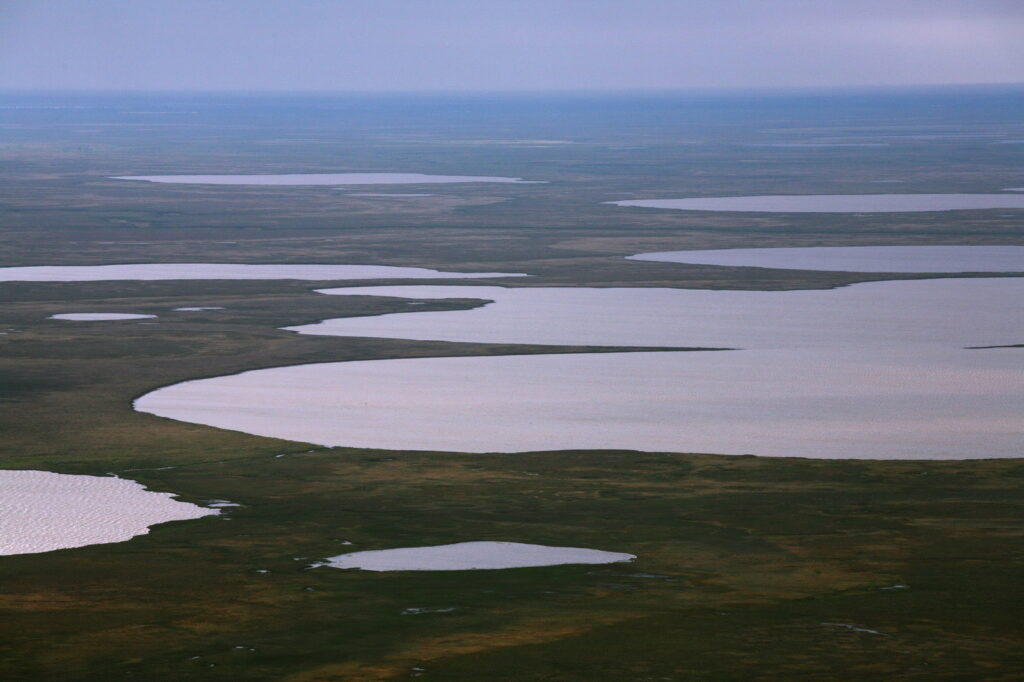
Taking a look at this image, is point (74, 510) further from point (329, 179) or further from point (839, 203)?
point (329, 179)

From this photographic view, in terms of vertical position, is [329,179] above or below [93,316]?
above

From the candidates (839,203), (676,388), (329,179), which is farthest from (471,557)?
A: (329,179)

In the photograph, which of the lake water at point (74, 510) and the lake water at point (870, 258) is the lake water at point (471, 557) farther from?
the lake water at point (870, 258)

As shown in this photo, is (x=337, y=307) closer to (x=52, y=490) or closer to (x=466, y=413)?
(x=466, y=413)

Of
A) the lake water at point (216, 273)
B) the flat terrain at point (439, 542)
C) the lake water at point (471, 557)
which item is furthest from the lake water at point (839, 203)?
the lake water at point (471, 557)

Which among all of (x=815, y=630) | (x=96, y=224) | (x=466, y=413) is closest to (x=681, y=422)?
(x=466, y=413)

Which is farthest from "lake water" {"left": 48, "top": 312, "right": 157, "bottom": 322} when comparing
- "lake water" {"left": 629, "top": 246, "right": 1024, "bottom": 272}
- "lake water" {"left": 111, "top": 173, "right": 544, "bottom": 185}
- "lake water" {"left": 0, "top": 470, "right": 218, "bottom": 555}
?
"lake water" {"left": 111, "top": 173, "right": 544, "bottom": 185}
